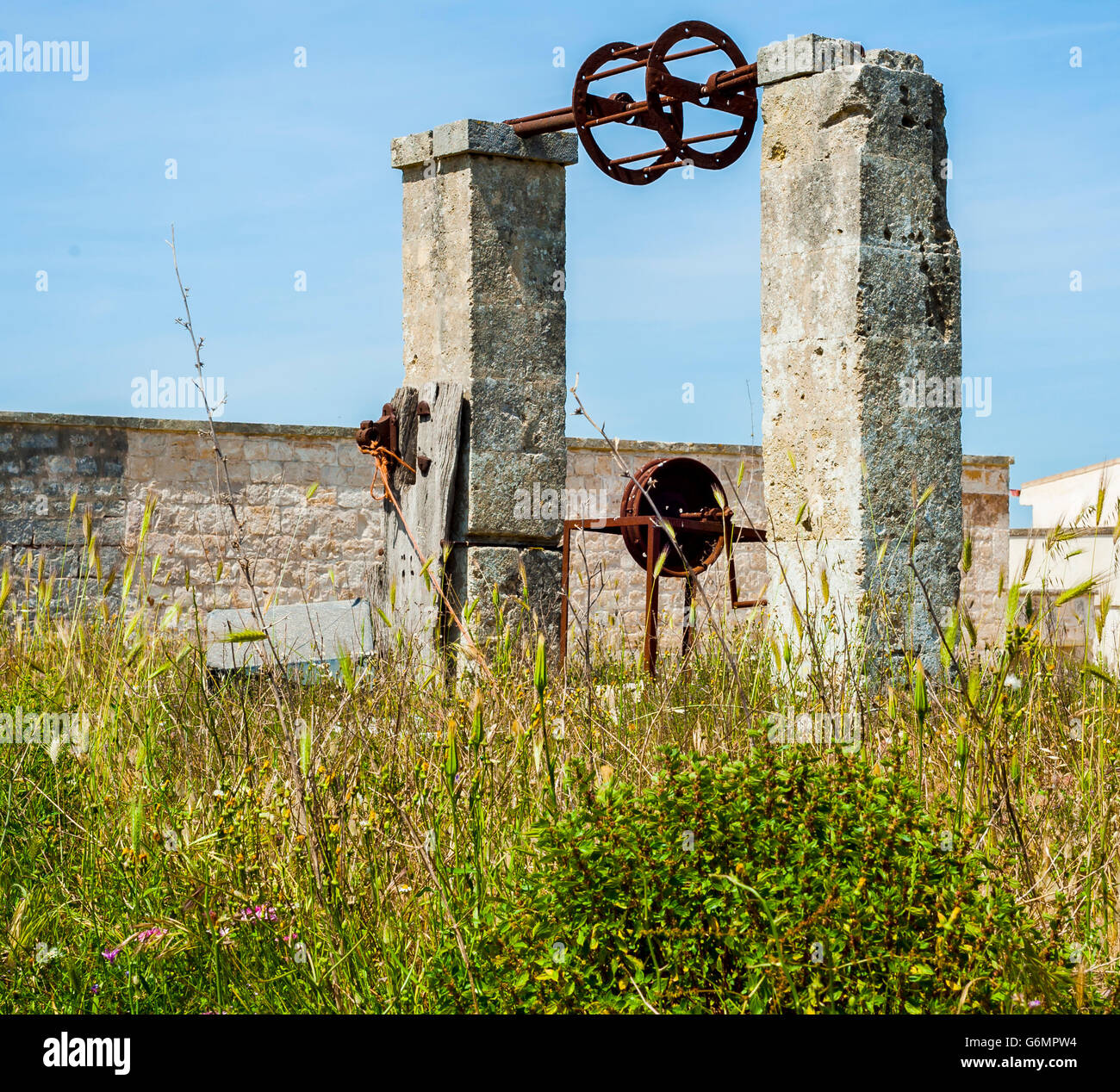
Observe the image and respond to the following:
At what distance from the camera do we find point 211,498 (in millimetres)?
10711

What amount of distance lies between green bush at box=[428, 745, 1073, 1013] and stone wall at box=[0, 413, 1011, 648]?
24.0 feet

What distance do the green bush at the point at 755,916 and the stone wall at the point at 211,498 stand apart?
A: 24.0ft

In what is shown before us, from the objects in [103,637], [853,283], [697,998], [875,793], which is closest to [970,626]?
[875,793]

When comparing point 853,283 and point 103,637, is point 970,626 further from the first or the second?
point 103,637

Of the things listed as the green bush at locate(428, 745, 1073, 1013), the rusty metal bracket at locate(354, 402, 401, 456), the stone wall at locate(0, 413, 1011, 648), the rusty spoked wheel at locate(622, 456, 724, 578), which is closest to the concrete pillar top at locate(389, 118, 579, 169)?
the rusty metal bracket at locate(354, 402, 401, 456)

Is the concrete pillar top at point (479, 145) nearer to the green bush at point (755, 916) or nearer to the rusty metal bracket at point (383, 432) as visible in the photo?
the rusty metal bracket at point (383, 432)

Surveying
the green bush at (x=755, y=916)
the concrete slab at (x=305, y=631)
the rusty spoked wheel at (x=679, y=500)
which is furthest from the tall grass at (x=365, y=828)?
the rusty spoked wheel at (x=679, y=500)

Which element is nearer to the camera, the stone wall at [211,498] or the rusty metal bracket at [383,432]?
the rusty metal bracket at [383,432]

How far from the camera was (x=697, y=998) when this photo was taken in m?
2.29

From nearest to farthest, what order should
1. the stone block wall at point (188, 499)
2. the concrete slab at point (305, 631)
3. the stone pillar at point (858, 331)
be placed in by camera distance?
the stone pillar at point (858, 331)
the concrete slab at point (305, 631)
the stone block wall at point (188, 499)

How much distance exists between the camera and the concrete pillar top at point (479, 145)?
23.8 feet

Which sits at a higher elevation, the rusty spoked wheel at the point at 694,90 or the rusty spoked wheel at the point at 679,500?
the rusty spoked wheel at the point at 694,90

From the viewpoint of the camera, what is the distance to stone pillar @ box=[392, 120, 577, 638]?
7184mm
